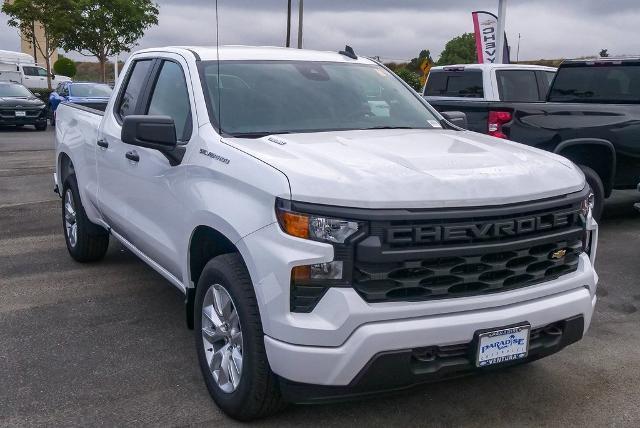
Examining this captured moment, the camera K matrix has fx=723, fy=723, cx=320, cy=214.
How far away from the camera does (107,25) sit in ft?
119

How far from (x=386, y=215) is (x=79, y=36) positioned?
122 ft

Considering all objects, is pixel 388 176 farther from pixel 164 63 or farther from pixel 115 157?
pixel 115 157

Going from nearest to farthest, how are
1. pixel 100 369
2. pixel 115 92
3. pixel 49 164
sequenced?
pixel 100 369 → pixel 115 92 → pixel 49 164

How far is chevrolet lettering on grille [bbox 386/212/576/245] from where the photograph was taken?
10.1 feet

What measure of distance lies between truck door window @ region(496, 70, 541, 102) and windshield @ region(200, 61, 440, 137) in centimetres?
700

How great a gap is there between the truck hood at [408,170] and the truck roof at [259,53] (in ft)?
3.05

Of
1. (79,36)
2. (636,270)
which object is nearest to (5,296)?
(636,270)

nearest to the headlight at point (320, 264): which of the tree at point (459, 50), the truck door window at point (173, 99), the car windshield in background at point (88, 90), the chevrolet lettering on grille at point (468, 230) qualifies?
the chevrolet lettering on grille at point (468, 230)

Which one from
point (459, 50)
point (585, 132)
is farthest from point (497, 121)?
point (459, 50)

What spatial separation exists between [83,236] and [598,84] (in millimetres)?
6211

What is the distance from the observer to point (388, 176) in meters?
3.23

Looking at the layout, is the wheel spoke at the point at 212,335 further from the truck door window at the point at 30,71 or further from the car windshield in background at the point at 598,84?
the truck door window at the point at 30,71

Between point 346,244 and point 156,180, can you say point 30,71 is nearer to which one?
point 156,180

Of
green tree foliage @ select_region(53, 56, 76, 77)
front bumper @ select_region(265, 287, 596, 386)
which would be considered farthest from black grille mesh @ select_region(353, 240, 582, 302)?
green tree foliage @ select_region(53, 56, 76, 77)
